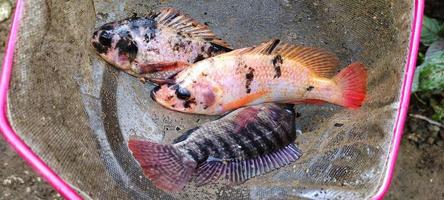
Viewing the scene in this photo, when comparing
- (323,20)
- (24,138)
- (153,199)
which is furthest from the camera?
(323,20)

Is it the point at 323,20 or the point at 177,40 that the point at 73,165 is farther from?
the point at 323,20

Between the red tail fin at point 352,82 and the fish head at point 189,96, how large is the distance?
1.33ft

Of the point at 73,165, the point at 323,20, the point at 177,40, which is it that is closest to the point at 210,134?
the point at 177,40

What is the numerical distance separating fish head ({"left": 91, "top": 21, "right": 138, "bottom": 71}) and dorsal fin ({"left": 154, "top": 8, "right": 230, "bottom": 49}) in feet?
0.44

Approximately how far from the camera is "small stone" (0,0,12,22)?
2.56m

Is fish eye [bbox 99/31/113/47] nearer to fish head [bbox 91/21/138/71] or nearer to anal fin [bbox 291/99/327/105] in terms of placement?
fish head [bbox 91/21/138/71]

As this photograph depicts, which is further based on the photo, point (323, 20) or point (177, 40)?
point (323, 20)

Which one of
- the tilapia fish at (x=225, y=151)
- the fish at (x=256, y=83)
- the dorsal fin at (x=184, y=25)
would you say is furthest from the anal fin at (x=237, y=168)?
the dorsal fin at (x=184, y=25)

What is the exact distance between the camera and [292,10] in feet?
7.89

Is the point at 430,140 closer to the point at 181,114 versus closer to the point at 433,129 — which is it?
the point at 433,129

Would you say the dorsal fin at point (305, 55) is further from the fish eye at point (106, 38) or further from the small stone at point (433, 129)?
the small stone at point (433, 129)

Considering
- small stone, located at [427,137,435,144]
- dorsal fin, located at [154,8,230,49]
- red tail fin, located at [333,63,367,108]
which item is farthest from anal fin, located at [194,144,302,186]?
small stone, located at [427,137,435,144]

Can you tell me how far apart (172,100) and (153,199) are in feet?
1.07

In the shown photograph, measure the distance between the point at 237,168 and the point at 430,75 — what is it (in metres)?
0.89
